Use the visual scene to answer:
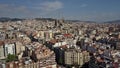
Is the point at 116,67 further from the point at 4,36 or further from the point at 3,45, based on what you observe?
the point at 4,36

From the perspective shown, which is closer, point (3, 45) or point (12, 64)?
point (12, 64)

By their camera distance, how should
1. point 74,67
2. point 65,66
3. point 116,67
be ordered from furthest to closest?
point 65,66, point 74,67, point 116,67

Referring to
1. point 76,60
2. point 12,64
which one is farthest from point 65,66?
point 12,64

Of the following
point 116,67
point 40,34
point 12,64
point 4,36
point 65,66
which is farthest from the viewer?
point 40,34

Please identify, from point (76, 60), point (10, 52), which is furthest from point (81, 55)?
point (10, 52)

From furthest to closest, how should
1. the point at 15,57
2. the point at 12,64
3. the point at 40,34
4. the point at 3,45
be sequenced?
the point at 40,34
the point at 3,45
the point at 15,57
the point at 12,64

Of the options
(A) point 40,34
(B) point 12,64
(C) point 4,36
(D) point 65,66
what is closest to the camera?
(B) point 12,64

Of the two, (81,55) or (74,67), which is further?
(81,55)

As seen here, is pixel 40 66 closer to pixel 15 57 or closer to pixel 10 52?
pixel 15 57

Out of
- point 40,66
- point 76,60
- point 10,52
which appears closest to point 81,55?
point 76,60
